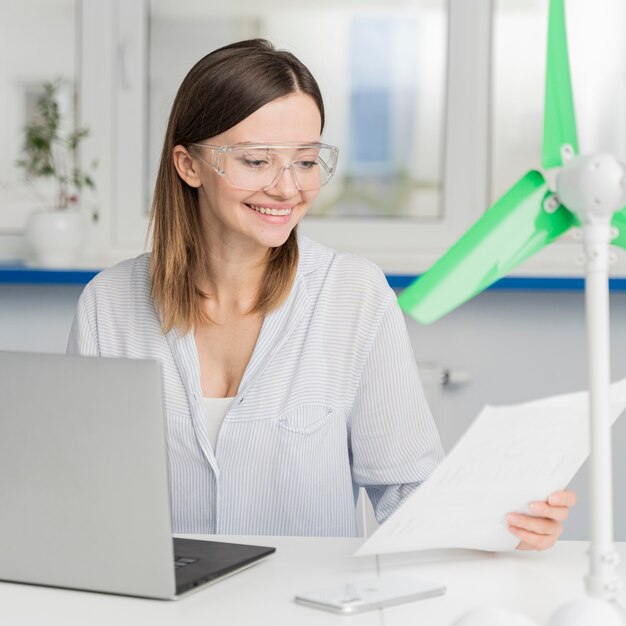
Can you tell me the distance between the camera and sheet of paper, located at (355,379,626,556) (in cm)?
101

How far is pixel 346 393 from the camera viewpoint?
1.60m

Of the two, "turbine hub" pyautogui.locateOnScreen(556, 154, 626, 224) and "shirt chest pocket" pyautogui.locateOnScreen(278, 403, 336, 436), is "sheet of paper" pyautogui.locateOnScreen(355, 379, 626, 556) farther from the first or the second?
"shirt chest pocket" pyautogui.locateOnScreen(278, 403, 336, 436)

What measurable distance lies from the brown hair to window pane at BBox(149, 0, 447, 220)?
35.4 inches

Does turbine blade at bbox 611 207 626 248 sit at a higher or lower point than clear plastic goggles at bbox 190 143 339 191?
lower

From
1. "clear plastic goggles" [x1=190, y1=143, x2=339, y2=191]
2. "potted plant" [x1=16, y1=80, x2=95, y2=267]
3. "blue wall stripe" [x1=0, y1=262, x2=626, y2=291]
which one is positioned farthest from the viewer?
"potted plant" [x1=16, y1=80, x2=95, y2=267]

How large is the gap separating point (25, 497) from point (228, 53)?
2.73 ft

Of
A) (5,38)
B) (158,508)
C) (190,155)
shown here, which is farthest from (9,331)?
(158,508)

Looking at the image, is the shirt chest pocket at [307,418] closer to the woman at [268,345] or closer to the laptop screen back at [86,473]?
the woman at [268,345]

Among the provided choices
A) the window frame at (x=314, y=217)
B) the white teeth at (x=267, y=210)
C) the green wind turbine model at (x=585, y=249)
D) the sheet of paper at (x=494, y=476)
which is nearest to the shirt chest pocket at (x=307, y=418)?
the white teeth at (x=267, y=210)

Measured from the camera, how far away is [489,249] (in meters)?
0.81

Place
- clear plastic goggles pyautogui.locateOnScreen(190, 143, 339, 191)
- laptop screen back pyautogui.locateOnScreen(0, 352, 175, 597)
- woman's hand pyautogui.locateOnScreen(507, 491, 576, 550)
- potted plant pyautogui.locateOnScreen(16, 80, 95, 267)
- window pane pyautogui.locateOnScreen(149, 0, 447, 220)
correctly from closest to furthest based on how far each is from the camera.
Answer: laptop screen back pyautogui.locateOnScreen(0, 352, 175, 597) < woman's hand pyautogui.locateOnScreen(507, 491, 576, 550) < clear plastic goggles pyautogui.locateOnScreen(190, 143, 339, 191) < potted plant pyautogui.locateOnScreen(16, 80, 95, 267) < window pane pyautogui.locateOnScreen(149, 0, 447, 220)

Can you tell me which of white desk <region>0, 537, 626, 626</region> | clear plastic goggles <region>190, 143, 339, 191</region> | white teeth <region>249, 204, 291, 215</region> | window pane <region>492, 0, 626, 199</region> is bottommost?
white desk <region>0, 537, 626, 626</region>

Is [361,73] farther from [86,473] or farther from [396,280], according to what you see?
[86,473]

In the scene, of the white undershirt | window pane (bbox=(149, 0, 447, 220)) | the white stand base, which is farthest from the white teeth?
window pane (bbox=(149, 0, 447, 220))
